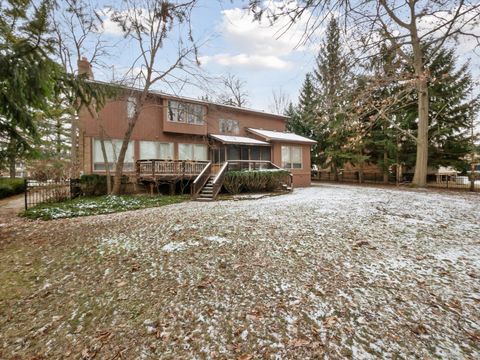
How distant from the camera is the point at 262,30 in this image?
303cm

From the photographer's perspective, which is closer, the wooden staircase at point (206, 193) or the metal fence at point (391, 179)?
the wooden staircase at point (206, 193)

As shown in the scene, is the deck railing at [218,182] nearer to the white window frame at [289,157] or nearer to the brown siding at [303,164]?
the brown siding at [303,164]

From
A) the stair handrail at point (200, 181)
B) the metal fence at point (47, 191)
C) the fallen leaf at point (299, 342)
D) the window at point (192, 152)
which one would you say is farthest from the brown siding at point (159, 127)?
the fallen leaf at point (299, 342)

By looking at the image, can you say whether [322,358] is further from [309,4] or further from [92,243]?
[92,243]

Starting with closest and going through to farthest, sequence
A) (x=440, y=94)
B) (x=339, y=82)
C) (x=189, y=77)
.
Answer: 1. (x=339, y=82)
2. (x=189, y=77)
3. (x=440, y=94)

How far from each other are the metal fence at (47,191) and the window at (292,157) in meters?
13.7

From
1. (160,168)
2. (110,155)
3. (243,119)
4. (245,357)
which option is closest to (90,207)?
(160,168)

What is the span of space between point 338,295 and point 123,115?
50.0ft

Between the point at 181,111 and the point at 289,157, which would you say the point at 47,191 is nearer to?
the point at 181,111

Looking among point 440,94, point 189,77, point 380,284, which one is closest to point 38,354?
point 380,284

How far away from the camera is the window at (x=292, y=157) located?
19016 mm

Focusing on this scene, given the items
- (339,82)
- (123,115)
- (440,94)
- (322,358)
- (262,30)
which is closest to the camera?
(322,358)

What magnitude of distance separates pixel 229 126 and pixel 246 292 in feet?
55.3

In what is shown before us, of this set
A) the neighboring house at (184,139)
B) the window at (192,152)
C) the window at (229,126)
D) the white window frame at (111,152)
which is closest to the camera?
the neighboring house at (184,139)
